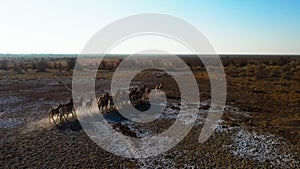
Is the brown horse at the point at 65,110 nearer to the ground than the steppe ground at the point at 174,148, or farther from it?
farther from it

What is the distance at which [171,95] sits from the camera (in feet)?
87.1

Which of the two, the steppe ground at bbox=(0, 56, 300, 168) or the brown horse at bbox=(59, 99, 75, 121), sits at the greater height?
the brown horse at bbox=(59, 99, 75, 121)

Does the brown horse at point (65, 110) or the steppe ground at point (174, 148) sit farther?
the brown horse at point (65, 110)

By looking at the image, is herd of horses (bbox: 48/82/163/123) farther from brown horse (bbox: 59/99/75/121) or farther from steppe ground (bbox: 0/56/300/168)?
steppe ground (bbox: 0/56/300/168)

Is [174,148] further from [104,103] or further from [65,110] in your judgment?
[104,103]

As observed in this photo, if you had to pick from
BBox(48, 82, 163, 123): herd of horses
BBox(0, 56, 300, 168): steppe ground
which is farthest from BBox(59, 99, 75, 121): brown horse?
BBox(0, 56, 300, 168): steppe ground

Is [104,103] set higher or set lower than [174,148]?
higher

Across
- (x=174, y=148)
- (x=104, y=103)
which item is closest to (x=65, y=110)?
(x=104, y=103)

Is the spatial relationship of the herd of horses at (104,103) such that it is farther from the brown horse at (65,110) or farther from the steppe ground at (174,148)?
the steppe ground at (174,148)

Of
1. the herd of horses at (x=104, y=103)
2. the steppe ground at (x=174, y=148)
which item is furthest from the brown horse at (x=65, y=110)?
the steppe ground at (x=174, y=148)

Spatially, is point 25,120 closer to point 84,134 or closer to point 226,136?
point 84,134

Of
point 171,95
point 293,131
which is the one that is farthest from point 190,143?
point 171,95

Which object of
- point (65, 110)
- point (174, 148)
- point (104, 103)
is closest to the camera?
point (174, 148)

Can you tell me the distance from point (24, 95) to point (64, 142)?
47.5ft
